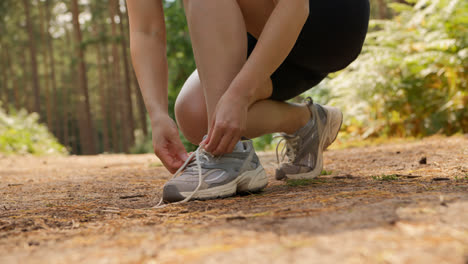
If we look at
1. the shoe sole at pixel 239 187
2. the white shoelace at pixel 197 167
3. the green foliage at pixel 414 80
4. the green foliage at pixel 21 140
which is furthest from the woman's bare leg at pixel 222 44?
the green foliage at pixel 21 140

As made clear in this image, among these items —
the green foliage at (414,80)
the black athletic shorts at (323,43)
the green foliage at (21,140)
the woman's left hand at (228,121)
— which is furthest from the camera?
the green foliage at (21,140)

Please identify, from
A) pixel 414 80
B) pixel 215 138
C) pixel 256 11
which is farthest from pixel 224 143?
pixel 414 80

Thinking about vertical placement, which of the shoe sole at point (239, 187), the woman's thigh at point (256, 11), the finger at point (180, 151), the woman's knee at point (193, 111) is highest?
the woman's thigh at point (256, 11)

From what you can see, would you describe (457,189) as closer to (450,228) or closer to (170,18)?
(450,228)

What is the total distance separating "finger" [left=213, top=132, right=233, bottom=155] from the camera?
136 centimetres

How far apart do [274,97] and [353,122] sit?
351 centimetres

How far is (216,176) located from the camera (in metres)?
1.44

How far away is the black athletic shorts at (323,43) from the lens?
172cm

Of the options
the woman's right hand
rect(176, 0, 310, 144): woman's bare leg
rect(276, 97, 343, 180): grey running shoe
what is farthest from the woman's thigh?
the woman's right hand

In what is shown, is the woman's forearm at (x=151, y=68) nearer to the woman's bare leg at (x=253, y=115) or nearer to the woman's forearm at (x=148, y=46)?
the woman's forearm at (x=148, y=46)

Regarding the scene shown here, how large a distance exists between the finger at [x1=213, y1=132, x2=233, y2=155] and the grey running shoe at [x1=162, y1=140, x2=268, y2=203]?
0.06 m

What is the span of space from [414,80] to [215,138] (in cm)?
379

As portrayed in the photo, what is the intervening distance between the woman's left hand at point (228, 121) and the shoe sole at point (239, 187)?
5.9 inches

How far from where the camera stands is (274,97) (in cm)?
185
